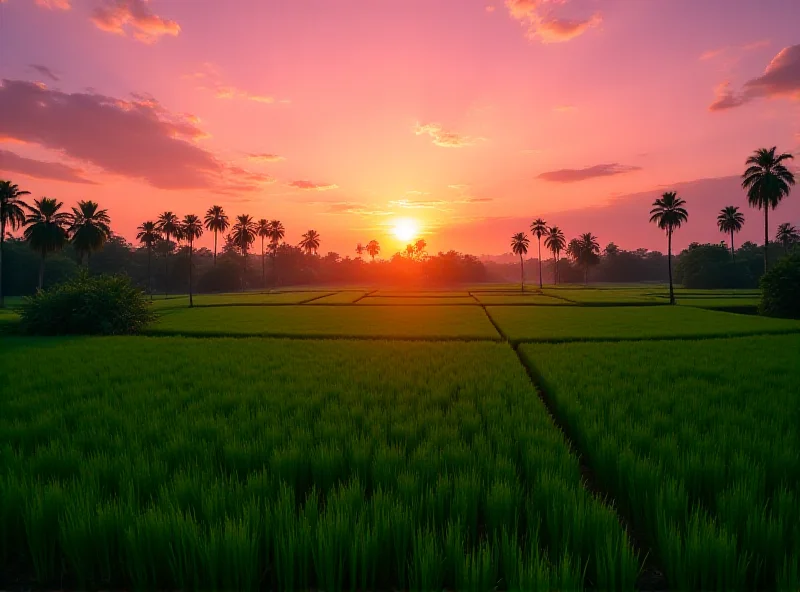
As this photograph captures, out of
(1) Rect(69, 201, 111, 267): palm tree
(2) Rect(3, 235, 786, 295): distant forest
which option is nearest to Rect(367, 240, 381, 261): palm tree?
(2) Rect(3, 235, 786, 295): distant forest

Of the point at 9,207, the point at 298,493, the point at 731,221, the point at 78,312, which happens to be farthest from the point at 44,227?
the point at 731,221

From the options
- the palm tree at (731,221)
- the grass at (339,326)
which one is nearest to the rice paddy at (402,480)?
the grass at (339,326)

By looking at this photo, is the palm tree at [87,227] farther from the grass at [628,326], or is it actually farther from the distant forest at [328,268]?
the grass at [628,326]

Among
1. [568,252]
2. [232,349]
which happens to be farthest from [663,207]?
[568,252]

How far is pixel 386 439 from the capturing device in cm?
704

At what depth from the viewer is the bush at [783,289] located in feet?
115

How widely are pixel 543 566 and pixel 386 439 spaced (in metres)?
3.68

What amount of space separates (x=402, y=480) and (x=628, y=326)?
87.5 feet

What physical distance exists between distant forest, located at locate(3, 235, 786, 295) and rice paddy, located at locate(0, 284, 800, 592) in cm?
7197

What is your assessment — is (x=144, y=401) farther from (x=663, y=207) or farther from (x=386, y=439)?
(x=663, y=207)

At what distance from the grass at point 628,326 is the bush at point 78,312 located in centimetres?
2623

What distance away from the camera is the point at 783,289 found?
35500mm

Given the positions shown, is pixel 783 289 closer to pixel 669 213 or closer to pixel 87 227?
pixel 669 213

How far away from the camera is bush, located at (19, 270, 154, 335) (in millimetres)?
27391
